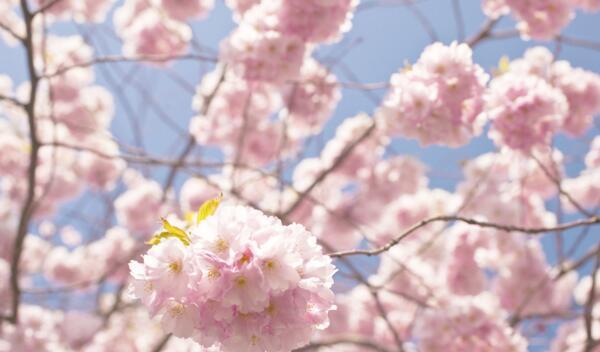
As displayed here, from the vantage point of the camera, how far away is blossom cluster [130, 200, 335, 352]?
1.21m

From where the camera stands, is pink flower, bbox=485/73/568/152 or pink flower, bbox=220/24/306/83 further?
pink flower, bbox=220/24/306/83

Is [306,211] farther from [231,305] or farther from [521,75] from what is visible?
[231,305]

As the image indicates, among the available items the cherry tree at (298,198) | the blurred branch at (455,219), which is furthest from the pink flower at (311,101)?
the blurred branch at (455,219)

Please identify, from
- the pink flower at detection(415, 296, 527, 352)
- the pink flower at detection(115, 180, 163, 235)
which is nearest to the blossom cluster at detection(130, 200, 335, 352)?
the pink flower at detection(415, 296, 527, 352)

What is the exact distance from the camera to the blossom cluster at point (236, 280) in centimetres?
121

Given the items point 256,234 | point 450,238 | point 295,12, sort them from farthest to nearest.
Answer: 1. point 450,238
2. point 295,12
3. point 256,234

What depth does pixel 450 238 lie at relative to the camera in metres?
4.35

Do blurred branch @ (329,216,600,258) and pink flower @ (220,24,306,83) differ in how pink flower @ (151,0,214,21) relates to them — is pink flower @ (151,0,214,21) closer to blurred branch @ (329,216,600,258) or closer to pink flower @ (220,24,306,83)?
pink flower @ (220,24,306,83)

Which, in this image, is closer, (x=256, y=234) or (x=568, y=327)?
(x=256, y=234)

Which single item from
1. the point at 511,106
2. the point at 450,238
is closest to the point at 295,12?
the point at 511,106

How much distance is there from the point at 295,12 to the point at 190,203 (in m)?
3.41

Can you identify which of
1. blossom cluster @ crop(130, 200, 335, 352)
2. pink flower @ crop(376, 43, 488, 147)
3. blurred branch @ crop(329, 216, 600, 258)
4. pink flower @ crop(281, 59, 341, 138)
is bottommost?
blossom cluster @ crop(130, 200, 335, 352)

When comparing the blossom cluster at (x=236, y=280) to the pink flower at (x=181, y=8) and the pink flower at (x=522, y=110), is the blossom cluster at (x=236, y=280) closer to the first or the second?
the pink flower at (x=522, y=110)

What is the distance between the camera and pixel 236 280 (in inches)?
48.2
